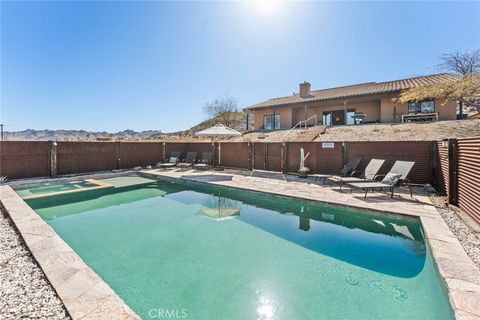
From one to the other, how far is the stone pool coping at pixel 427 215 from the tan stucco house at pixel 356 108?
10.1m

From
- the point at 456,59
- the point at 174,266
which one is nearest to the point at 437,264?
the point at 174,266

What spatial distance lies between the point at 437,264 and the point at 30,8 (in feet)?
47.4

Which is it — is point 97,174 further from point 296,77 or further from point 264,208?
point 296,77

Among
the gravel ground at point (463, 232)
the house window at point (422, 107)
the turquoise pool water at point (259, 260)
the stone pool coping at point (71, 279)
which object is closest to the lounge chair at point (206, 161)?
the turquoise pool water at point (259, 260)

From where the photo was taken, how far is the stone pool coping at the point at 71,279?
2.16 metres

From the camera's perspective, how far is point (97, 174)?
11.5 m

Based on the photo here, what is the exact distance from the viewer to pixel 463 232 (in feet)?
13.0

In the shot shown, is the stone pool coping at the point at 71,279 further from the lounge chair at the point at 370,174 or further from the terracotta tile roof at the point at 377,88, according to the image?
Answer: the terracotta tile roof at the point at 377,88

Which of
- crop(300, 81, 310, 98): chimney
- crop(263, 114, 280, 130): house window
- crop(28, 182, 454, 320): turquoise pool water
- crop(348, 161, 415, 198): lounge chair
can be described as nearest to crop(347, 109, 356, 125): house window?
crop(300, 81, 310, 98): chimney

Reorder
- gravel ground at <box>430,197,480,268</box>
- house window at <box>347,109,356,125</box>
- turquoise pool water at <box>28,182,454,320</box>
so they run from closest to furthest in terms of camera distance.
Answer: turquoise pool water at <box>28,182,454,320</box>, gravel ground at <box>430,197,480,268</box>, house window at <box>347,109,356,125</box>

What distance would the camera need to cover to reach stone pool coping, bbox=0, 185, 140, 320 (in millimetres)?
2162

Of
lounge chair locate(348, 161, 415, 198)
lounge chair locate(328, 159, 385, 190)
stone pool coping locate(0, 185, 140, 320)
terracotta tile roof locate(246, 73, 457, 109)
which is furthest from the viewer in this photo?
terracotta tile roof locate(246, 73, 457, 109)

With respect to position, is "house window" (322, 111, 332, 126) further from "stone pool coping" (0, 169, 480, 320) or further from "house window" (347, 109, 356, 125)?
"stone pool coping" (0, 169, 480, 320)

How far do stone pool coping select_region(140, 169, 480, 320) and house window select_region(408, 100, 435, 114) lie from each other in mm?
10730
